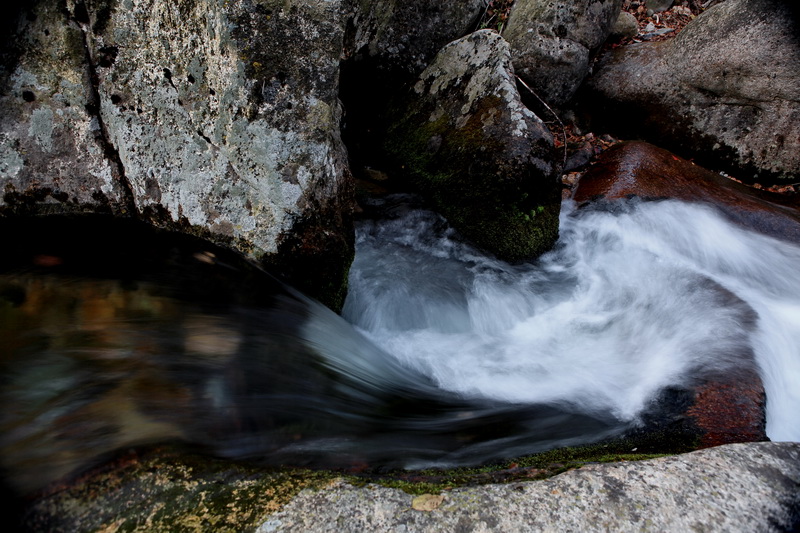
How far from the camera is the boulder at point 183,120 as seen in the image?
3.18 meters

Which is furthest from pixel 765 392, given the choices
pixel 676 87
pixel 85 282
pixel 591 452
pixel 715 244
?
pixel 676 87

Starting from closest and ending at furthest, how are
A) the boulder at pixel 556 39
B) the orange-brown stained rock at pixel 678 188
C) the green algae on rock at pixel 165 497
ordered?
the green algae on rock at pixel 165 497 → the orange-brown stained rock at pixel 678 188 → the boulder at pixel 556 39

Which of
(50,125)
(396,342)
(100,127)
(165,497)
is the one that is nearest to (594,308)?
(396,342)

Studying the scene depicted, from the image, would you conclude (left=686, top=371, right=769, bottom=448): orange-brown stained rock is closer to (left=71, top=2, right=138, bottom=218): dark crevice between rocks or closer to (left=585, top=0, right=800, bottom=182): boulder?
(left=71, top=2, right=138, bottom=218): dark crevice between rocks

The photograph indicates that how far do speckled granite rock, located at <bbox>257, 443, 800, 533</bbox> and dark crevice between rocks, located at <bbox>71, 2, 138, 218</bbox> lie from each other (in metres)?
2.83

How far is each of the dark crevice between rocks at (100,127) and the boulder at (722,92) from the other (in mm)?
6476

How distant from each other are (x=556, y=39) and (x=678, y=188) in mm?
2652

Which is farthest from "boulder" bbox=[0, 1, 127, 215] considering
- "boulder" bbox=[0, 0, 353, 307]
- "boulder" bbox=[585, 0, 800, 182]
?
"boulder" bbox=[585, 0, 800, 182]

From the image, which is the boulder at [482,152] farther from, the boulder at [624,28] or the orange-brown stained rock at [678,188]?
the boulder at [624,28]

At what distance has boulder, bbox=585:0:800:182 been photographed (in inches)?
235

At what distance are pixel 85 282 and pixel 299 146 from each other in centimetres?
158

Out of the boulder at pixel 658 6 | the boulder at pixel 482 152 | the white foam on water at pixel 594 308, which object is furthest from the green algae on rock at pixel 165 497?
the boulder at pixel 658 6

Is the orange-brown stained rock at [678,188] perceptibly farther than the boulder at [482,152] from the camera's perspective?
Yes

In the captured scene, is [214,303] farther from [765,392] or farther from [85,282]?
[765,392]
